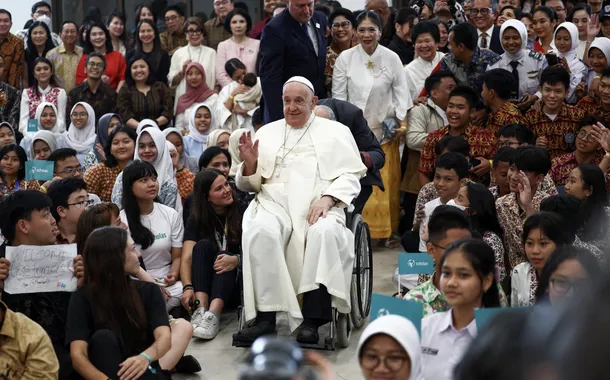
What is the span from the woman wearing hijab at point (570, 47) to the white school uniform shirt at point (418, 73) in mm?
864

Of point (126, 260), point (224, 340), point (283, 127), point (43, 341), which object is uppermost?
point (283, 127)

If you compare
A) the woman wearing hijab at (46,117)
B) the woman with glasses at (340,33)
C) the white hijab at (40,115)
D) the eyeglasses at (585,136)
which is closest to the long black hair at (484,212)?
the eyeglasses at (585,136)

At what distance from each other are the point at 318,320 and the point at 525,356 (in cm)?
398

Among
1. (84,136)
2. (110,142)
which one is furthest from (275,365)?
(84,136)

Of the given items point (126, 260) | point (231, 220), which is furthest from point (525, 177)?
point (126, 260)

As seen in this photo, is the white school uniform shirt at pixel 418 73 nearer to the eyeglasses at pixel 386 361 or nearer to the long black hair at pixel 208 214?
the long black hair at pixel 208 214

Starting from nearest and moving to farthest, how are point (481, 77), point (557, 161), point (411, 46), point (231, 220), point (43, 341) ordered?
1. point (43, 341)
2. point (231, 220)
3. point (557, 161)
4. point (481, 77)
5. point (411, 46)

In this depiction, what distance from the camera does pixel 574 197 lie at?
14.3 feet

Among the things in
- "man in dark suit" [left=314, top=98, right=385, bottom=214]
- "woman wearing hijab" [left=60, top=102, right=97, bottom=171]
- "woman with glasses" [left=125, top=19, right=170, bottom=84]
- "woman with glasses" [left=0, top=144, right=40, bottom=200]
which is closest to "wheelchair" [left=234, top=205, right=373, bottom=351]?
"man in dark suit" [left=314, top=98, right=385, bottom=214]

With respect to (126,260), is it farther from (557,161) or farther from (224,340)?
(557,161)

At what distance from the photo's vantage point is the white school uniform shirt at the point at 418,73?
6844 millimetres

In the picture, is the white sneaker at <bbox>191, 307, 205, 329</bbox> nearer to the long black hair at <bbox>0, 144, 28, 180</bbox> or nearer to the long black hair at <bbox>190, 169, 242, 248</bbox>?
the long black hair at <bbox>190, 169, 242, 248</bbox>

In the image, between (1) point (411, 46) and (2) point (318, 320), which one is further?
(1) point (411, 46)

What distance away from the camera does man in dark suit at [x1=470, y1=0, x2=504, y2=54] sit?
272 inches
